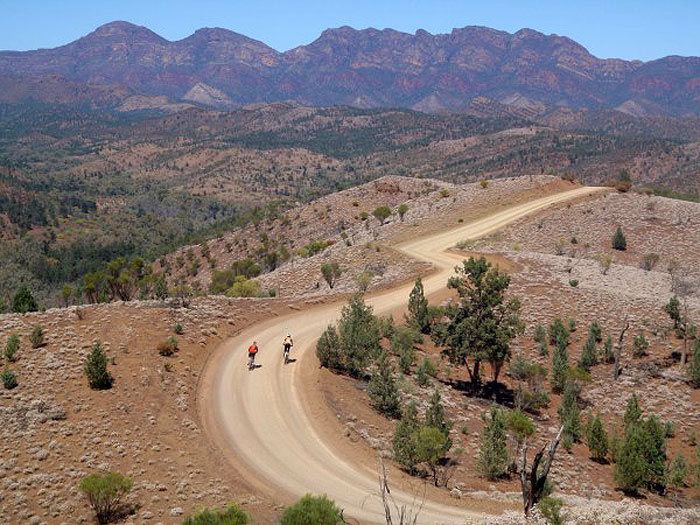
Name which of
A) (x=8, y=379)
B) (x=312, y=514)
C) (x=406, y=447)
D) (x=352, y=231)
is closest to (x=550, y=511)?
(x=312, y=514)

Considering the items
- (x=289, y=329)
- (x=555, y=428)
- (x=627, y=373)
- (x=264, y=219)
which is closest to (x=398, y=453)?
(x=555, y=428)

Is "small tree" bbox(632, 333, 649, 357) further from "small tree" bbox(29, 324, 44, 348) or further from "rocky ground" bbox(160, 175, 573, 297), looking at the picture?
"small tree" bbox(29, 324, 44, 348)

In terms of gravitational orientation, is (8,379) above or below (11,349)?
below

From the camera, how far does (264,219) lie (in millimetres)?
83625

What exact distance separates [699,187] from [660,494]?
132057 mm

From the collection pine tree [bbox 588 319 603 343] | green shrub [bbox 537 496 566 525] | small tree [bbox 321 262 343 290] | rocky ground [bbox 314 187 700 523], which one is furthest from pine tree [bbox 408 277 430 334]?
green shrub [bbox 537 496 566 525]

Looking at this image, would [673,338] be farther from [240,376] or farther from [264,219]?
[264,219]

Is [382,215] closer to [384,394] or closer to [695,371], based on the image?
[695,371]

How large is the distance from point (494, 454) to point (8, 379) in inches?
619

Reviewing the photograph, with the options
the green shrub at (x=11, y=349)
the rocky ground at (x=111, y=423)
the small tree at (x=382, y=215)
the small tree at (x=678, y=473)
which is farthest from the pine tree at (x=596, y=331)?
the small tree at (x=382, y=215)

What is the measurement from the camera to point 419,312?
30922 millimetres

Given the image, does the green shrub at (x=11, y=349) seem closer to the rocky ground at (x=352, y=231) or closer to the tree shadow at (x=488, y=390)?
the tree shadow at (x=488, y=390)

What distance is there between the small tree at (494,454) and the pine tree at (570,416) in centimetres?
497

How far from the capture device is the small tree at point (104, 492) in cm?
1389
